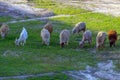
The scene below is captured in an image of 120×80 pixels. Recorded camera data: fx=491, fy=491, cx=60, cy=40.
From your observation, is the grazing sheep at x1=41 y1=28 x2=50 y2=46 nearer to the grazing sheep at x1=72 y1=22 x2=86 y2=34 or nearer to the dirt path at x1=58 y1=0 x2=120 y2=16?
the grazing sheep at x1=72 y1=22 x2=86 y2=34

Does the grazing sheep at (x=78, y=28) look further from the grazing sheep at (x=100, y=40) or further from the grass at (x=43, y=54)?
the grazing sheep at (x=100, y=40)

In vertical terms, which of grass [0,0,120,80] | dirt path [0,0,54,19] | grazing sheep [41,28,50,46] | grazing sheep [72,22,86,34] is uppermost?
dirt path [0,0,54,19]

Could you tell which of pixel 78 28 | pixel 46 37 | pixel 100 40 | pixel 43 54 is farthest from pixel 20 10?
pixel 43 54

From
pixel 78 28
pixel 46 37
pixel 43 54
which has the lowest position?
pixel 43 54

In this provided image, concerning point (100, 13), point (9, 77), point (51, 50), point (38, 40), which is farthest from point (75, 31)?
point (9, 77)

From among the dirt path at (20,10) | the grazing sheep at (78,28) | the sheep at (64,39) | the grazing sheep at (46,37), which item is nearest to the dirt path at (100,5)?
the dirt path at (20,10)

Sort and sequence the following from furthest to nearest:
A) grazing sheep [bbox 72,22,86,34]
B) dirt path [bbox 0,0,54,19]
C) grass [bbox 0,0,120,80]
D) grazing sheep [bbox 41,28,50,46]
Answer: dirt path [bbox 0,0,54,19]
grazing sheep [bbox 72,22,86,34]
grazing sheep [bbox 41,28,50,46]
grass [bbox 0,0,120,80]

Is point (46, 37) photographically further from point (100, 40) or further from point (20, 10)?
point (20, 10)

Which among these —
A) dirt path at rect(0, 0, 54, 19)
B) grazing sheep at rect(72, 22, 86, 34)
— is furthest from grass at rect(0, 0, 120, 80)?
dirt path at rect(0, 0, 54, 19)

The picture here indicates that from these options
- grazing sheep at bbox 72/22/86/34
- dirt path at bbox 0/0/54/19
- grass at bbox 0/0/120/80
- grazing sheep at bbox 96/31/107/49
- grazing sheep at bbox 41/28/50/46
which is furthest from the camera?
dirt path at bbox 0/0/54/19

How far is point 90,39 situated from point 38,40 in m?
4.20

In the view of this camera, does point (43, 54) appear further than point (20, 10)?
No

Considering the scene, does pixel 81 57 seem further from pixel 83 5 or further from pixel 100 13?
pixel 83 5

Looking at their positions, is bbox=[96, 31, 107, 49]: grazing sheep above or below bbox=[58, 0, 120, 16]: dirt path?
below
